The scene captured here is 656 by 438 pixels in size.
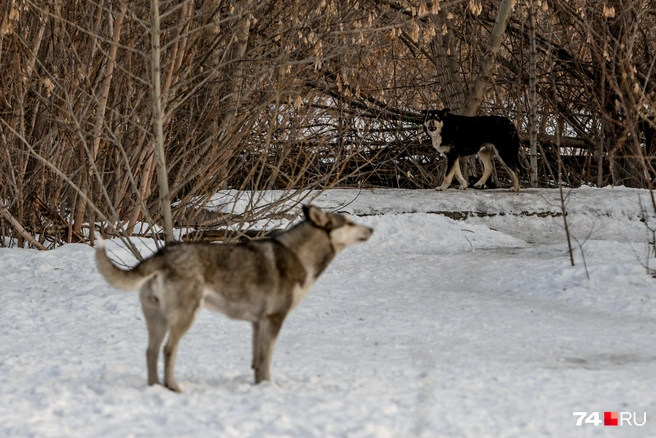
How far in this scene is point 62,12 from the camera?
13.1m

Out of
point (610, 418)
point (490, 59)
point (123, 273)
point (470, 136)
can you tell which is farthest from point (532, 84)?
point (123, 273)

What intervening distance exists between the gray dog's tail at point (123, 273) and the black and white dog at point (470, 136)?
12.3m

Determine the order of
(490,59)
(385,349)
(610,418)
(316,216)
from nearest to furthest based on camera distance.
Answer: (610,418) < (316,216) < (385,349) < (490,59)

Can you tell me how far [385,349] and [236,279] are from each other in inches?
94.3

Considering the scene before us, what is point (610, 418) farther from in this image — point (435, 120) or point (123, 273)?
point (435, 120)

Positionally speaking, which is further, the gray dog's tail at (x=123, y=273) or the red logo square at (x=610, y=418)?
the gray dog's tail at (x=123, y=273)

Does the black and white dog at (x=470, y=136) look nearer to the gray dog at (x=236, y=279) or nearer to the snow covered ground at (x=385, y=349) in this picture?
the snow covered ground at (x=385, y=349)

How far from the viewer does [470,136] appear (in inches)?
706

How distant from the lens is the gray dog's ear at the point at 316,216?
6641 mm

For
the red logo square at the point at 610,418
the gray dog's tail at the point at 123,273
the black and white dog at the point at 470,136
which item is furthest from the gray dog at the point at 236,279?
the black and white dog at the point at 470,136

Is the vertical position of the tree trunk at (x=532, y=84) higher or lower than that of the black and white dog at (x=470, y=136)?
higher

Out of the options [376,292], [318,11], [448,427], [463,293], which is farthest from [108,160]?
[448,427]

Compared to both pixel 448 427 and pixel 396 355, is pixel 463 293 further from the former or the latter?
pixel 448 427

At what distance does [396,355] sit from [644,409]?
2426mm
